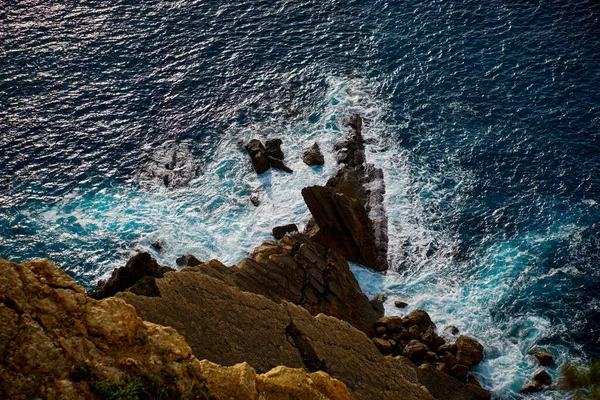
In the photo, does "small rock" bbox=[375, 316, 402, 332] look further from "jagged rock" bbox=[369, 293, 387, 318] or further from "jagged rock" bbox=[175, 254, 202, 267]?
"jagged rock" bbox=[175, 254, 202, 267]

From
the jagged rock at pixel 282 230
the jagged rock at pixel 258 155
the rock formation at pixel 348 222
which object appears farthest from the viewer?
the jagged rock at pixel 258 155

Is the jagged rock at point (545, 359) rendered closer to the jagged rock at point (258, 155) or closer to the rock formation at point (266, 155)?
the rock formation at point (266, 155)

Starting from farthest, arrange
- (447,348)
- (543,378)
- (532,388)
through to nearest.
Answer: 1. (447,348)
2. (543,378)
3. (532,388)

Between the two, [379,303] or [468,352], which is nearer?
[468,352]

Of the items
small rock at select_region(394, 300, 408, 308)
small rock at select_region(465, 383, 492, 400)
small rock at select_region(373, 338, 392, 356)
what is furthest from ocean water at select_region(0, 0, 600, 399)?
small rock at select_region(373, 338, 392, 356)

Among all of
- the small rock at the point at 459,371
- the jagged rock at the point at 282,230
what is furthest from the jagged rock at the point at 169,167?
the small rock at the point at 459,371

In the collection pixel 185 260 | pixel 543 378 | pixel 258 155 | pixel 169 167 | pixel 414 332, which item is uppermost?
pixel 258 155

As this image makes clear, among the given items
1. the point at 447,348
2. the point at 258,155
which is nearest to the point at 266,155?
the point at 258,155

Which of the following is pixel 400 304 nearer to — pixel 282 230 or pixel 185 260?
pixel 282 230
